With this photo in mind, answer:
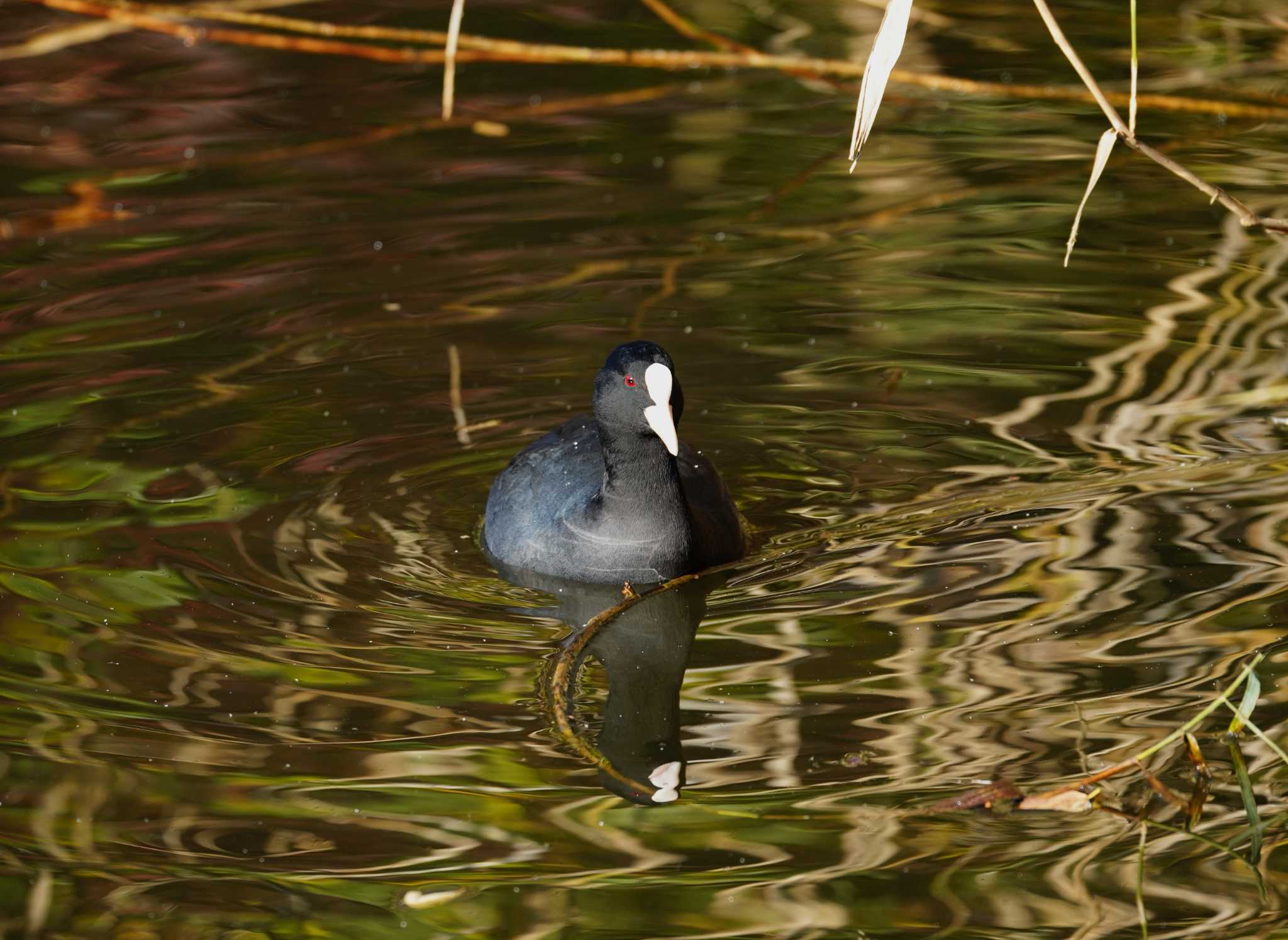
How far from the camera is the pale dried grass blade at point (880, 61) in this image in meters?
2.88

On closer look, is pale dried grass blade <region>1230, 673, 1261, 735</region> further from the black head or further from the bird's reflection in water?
the black head

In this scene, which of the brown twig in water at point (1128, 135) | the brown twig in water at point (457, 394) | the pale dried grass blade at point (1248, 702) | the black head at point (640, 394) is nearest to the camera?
the brown twig in water at point (1128, 135)

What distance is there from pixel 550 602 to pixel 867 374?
1490 millimetres

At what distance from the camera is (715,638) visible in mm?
3980

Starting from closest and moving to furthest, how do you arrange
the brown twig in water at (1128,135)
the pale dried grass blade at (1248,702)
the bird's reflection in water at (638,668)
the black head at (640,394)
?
the brown twig in water at (1128,135)
the pale dried grass blade at (1248,702)
the bird's reflection in water at (638,668)
the black head at (640,394)

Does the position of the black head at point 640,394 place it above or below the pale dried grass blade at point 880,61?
below

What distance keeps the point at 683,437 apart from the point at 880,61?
7.33ft

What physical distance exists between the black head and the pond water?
1.31 feet

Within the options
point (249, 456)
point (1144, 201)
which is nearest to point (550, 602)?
point (249, 456)

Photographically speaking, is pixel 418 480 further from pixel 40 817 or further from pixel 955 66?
pixel 955 66

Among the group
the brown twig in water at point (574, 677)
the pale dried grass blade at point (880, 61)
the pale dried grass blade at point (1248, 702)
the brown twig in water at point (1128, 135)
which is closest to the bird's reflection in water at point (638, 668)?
the brown twig in water at point (574, 677)

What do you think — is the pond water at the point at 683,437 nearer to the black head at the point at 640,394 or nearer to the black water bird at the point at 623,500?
the black water bird at the point at 623,500

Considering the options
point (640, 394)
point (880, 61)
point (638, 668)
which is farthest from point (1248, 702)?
point (640, 394)

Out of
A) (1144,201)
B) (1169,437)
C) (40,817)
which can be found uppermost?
(1144,201)
